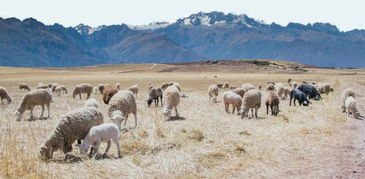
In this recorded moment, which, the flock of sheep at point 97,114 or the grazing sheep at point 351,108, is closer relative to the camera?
the flock of sheep at point 97,114

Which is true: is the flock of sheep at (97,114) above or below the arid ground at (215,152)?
above

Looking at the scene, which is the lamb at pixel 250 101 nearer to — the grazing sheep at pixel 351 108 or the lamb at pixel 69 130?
the grazing sheep at pixel 351 108

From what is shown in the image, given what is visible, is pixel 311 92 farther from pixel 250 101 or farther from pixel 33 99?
pixel 33 99

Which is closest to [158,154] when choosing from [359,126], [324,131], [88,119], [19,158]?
[88,119]

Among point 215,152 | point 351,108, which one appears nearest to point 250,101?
point 351,108

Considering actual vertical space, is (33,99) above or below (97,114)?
below

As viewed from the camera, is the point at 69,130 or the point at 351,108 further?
the point at 351,108

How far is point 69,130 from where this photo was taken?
41.4 feet

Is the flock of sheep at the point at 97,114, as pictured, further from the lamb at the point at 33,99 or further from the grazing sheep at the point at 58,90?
the grazing sheep at the point at 58,90

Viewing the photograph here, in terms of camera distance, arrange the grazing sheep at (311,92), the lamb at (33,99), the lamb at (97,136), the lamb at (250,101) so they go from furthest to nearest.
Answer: the grazing sheep at (311,92) < the lamb at (250,101) < the lamb at (33,99) < the lamb at (97,136)

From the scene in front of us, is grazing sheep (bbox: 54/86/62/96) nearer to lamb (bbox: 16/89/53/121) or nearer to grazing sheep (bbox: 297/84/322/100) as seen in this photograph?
lamb (bbox: 16/89/53/121)

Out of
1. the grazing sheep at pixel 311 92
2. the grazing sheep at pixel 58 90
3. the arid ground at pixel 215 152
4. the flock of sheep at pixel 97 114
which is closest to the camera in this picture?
the arid ground at pixel 215 152

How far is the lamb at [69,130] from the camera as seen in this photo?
12.0 meters

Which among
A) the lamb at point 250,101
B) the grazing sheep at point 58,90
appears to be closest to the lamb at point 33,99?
the lamb at point 250,101
